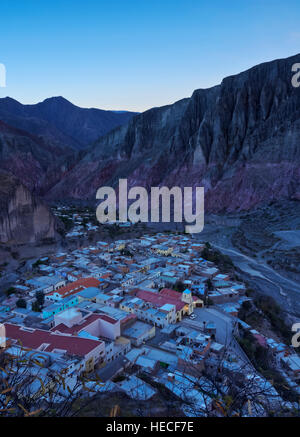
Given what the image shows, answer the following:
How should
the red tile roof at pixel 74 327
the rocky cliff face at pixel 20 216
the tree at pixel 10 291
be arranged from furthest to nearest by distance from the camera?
the rocky cliff face at pixel 20 216 < the tree at pixel 10 291 < the red tile roof at pixel 74 327

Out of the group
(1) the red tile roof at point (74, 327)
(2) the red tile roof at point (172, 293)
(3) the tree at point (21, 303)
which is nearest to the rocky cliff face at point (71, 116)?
(3) the tree at point (21, 303)

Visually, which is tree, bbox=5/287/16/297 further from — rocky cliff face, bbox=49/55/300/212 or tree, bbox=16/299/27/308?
rocky cliff face, bbox=49/55/300/212

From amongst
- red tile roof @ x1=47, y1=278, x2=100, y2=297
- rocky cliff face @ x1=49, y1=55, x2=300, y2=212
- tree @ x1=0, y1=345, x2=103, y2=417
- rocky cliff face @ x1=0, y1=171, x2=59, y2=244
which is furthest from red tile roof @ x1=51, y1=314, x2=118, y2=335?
rocky cliff face @ x1=49, y1=55, x2=300, y2=212

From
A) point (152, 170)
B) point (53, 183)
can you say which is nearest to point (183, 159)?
point (152, 170)

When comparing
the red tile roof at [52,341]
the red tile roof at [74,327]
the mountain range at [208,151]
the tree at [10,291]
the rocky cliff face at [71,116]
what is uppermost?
the rocky cliff face at [71,116]

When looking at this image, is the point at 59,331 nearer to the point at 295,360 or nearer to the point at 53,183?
the point at 295,360

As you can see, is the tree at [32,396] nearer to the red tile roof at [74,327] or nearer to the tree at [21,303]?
the red tile roof at [74,327]

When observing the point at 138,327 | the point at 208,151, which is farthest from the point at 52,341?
the point at 208,151
